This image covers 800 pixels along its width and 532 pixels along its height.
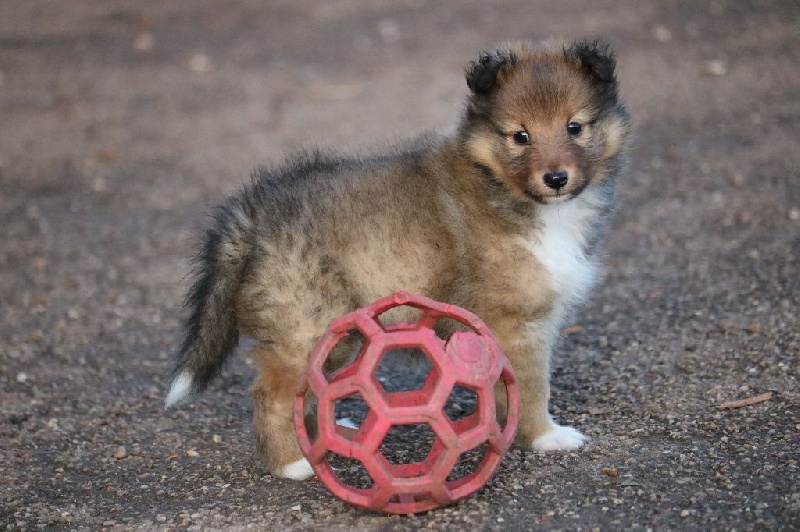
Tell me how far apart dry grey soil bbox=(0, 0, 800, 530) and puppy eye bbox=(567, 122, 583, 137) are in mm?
1203

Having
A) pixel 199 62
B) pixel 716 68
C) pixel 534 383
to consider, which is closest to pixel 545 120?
pixel 534 383

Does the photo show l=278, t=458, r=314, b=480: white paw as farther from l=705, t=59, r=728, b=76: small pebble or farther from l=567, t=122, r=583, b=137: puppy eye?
l=705, t=59, r=728, b=76: small pebble

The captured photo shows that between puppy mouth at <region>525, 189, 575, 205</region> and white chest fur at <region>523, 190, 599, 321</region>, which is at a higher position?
puppy mouth at <region>525, 189, 575, 205</region>

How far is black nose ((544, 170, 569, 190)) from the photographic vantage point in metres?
4.00

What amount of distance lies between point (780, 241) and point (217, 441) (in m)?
3.50

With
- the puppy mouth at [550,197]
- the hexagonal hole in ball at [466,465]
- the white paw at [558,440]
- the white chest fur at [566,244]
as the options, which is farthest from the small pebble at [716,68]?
the hexagonal hole in ball at [466,465]

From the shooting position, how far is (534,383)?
13.7 feet

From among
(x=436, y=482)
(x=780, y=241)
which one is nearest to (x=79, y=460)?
(x=436, y=482)

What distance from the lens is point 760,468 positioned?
382cm

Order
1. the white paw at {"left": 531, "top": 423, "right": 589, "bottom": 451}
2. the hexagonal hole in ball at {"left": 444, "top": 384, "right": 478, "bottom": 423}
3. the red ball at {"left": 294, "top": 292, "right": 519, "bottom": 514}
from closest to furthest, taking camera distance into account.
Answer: the red ball at {"left": 294, "top": 292, "right": 519, "bottom": 514} < the white paw at {"left": 531, "top": 423, "right": 589, "bottom": 451} < the hexagonal hole in ball at {"left": 444, "top": 384, "right": 478, "bottom": 423}

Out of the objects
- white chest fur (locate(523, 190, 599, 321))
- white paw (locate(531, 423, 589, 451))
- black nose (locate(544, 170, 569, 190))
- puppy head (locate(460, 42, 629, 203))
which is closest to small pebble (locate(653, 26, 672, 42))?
puppy head (locate(460, 42, 629, 203))

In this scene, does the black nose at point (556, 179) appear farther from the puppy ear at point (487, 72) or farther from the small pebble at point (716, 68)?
the small pebble at point (716, 68)

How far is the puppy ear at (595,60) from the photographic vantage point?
4.15 m

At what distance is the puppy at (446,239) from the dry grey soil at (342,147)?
432 mm
